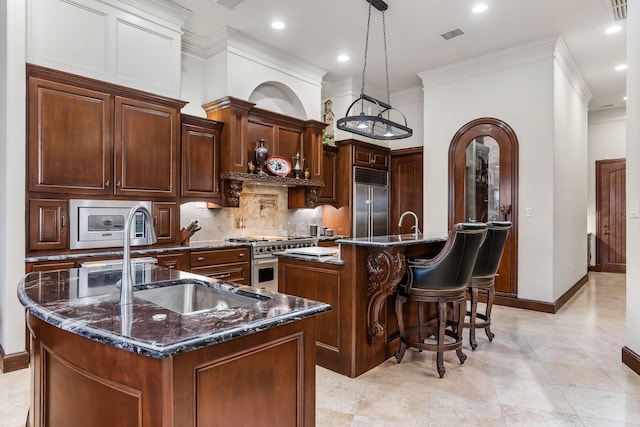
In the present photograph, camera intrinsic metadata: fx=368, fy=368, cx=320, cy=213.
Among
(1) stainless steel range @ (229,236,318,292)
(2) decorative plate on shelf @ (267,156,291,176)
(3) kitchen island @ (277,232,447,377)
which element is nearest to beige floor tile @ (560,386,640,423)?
(3) kitchen island @ (277,232,447,377)

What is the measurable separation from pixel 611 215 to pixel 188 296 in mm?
8820

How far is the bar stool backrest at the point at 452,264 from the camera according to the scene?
273cm

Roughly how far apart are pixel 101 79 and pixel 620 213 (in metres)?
9.19

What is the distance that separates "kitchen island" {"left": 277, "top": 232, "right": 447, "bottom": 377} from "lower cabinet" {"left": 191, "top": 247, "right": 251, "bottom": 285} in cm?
137

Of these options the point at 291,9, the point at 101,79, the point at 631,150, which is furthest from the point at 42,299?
the point at 631,150

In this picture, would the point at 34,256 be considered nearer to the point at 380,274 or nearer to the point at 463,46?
the point at 380,274

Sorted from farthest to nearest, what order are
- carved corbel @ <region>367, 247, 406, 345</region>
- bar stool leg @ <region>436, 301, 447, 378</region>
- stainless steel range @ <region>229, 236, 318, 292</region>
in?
Answer: stainless steel range @ <region>229, 236, 318, 292</region>
bar stool leg @ <region>436, 301, 447, 378</region>
carved corbel @ <region>367, 247, 406, 345</region>

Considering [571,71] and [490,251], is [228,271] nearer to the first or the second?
[490,251]

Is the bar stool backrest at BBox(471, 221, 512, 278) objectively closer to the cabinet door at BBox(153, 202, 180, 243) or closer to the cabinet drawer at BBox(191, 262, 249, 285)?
the cabinet drawer at BBox(191, 262, 249, 285)

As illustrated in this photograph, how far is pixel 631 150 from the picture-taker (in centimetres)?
307

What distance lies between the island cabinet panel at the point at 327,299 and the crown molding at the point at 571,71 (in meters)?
4.24

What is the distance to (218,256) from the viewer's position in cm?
411

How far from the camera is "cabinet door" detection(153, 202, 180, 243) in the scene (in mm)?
3854

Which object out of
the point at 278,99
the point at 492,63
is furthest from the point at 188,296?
the point at 492,63
